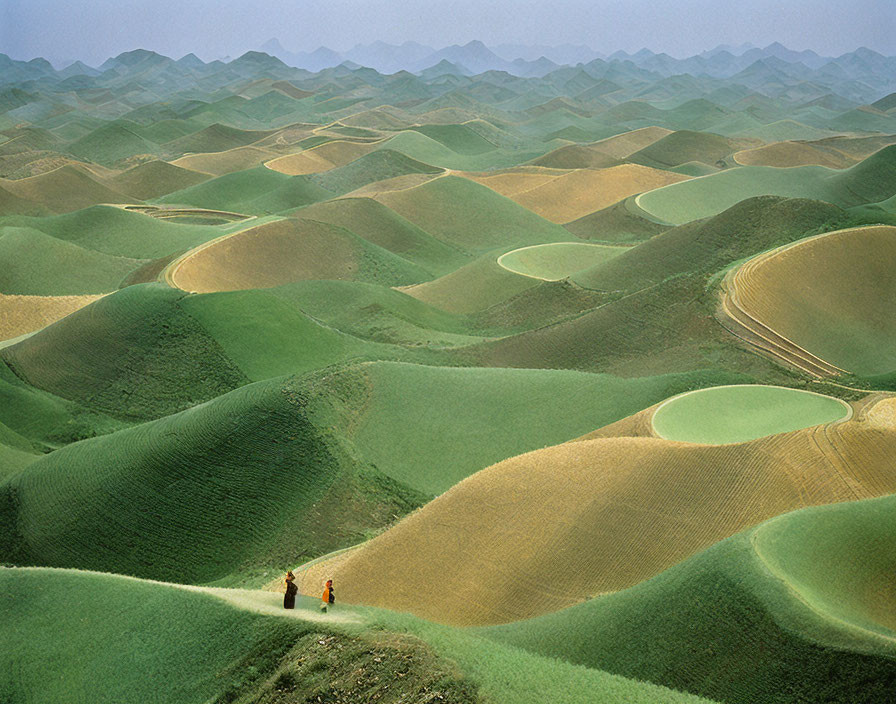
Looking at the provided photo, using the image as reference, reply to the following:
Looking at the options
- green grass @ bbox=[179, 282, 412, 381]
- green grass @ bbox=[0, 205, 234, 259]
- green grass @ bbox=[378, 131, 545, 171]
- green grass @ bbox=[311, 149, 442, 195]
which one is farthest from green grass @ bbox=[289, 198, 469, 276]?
green grass @ bbox=[378, 131, 545, 171]

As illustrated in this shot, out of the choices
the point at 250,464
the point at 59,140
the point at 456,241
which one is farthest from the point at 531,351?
the point at 59,140

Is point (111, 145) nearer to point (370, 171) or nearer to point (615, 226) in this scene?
point (370, 171)

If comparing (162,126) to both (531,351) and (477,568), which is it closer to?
(531,351)

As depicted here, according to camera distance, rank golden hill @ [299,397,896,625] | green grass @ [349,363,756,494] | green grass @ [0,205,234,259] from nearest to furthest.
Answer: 1. golden hill @ [299,397,896,625]
2. green grass @ [349,363,756,494]
3. green grass @ [0,205,234,259]

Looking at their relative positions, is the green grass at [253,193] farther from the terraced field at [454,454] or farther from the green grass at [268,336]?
the green grass at [268,336]

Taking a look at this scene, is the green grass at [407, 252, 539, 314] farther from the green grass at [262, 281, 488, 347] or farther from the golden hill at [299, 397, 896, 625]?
the golden hill at [299, 397, 896, 625]

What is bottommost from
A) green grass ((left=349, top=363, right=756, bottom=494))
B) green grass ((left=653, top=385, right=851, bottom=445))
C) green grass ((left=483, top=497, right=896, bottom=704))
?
green grass ((left=349, top=363, right=756, bottom=494))

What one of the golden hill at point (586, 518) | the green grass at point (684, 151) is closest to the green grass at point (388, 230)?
the golden hill at point (586, 518)
